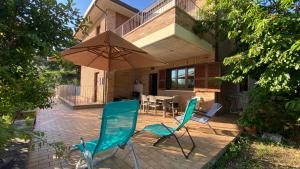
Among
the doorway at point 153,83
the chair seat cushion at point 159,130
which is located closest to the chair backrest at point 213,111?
Result: the chair seat cushion at point 159,130

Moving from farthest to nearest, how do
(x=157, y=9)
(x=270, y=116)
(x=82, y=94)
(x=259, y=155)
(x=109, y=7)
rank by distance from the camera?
Answer: 1. (x=82, y=94)
2. (x=109, y=7)
3. (x=157, y=9)
4. (x=270, y=116)
5. (x=259, y=155)

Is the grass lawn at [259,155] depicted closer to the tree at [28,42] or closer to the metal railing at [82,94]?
the tree at [28,42]

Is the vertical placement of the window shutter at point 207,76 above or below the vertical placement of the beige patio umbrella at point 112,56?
below

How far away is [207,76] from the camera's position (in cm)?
870

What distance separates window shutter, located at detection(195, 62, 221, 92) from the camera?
8.31 meters

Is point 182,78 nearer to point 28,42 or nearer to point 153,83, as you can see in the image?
point 153,83

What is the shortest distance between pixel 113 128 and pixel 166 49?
254 inches

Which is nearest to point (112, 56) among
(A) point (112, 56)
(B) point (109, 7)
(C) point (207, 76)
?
(A) point (112, 56)

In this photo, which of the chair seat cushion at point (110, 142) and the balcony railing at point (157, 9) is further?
the balcony railing at point (157, 9)

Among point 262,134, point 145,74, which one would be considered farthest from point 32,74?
point 145,74

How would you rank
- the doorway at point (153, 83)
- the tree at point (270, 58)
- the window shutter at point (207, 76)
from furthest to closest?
the doorway at point (153, 83)
the window shutter at point (207, 76)
the tree at point (270, 58)

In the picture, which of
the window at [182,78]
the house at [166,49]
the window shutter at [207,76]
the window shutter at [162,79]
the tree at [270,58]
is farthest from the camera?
the window shutter at [162,79]

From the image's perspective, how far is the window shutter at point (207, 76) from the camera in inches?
327

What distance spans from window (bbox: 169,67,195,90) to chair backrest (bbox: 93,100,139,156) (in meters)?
7.29
